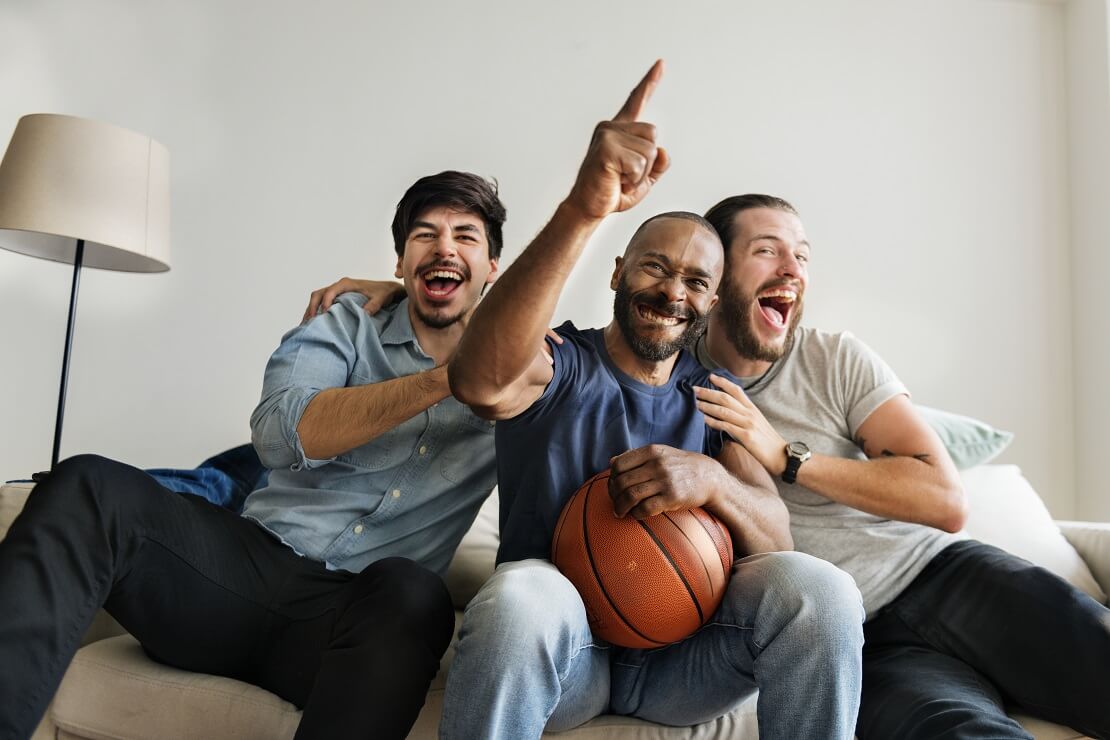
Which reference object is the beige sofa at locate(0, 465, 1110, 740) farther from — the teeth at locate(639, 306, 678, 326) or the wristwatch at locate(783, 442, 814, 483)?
the teeth at locate(639, 306, 678, 326)

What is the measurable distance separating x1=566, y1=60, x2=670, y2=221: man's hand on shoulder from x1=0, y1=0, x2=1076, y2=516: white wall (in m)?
1.95

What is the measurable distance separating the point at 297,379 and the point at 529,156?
171 cm

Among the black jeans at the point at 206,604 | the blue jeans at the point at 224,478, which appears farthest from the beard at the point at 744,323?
the blue jeans at the point at 224,478

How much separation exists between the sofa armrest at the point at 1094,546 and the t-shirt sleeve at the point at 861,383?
696 mm

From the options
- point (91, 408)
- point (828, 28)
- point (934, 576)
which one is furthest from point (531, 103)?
point (934, 576)

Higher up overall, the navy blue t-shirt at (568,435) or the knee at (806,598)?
the navy blue t-shirt at (568,435)

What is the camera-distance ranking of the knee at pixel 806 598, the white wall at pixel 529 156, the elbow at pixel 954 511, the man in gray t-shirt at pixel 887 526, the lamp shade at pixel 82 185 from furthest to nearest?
the white wall at pixel 529 156, the lamp shade at pixel 82 185, the elbow at pixel 954 511, the man in gray t-shirt at pixel 887 526, the knee at pixel 806 598

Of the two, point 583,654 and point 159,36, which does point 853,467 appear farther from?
point 159,36

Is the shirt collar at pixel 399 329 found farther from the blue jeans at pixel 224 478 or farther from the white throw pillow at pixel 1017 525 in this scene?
the white throw pillow at pixel 1017 525

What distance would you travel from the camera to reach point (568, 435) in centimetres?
154

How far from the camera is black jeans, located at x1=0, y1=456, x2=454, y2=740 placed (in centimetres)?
129

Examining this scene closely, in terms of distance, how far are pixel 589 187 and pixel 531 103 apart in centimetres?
222

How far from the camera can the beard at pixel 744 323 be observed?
2021 millimetres

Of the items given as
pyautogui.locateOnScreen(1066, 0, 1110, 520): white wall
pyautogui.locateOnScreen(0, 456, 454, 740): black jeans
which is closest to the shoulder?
pyautogui.locateOnScreen(0, 456, 454, 740): black jeans
